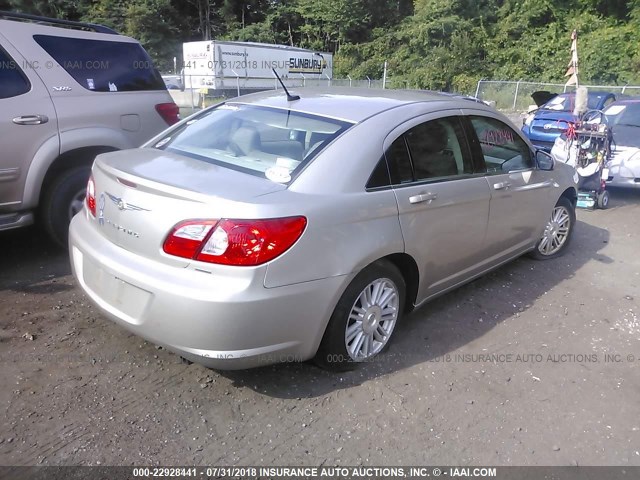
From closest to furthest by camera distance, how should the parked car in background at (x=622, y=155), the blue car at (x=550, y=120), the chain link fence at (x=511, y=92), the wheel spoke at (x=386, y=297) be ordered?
the wheel spoke at (x=386, y=297) < the parked car in background at (x=622, y=155) < the blue car at (x=550, y=120) < the chain link fence at (x=511, y=92)

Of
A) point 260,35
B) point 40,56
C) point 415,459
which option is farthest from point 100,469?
point 260,35

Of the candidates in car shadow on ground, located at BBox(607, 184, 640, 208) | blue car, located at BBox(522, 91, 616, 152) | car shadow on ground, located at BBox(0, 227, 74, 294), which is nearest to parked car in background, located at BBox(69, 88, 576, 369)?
car shadow on ground, located at BBox(0, 227, 74, 294)

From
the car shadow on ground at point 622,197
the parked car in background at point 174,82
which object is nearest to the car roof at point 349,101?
the car shadow on ground at point 622,197

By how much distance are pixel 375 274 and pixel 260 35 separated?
151 feet

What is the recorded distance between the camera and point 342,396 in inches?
116

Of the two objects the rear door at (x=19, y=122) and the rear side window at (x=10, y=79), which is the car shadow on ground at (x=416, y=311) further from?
the rear side window at (x=10, y=79)

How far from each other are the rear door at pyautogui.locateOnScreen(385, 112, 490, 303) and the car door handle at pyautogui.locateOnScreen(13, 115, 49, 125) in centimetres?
294

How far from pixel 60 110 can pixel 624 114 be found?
348 inches

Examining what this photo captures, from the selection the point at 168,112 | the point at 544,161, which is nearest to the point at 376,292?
the point at 544,161

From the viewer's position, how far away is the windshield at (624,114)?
28.9 ft

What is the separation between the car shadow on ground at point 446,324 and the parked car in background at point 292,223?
6.0 inches

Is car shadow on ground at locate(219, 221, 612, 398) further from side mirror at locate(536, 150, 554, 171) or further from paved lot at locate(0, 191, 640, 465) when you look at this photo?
side mirror at locate(536, 150, 554, 171)

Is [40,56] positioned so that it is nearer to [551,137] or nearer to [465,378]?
[465,378]

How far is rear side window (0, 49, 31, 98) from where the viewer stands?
4164 millimetres
